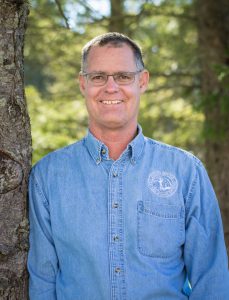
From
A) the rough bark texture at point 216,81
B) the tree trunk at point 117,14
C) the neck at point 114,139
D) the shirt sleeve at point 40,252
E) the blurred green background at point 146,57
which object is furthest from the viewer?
the tree trunk at point 117,14

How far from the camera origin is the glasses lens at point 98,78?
116 inches

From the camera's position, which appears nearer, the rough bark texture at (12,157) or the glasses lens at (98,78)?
the rough bark texture at (12,157)

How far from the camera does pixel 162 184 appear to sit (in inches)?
114

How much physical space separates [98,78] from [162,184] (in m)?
0.71

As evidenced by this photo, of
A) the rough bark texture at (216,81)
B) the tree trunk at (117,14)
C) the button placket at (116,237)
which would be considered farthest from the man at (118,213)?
the tree trunk at (117,14)

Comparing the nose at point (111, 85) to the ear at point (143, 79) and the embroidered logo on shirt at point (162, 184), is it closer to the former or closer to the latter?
the ear at point (143, 79)

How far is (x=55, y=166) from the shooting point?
9.66 ft

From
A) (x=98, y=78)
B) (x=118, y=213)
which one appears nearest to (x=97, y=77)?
(x=98, y=78)

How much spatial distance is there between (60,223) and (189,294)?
85 centimetres

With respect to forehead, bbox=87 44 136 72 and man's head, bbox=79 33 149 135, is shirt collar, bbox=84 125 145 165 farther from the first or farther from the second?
forehead, bbox=87 44 136 72

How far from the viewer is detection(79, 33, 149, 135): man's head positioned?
294cm

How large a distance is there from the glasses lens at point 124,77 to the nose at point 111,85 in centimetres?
3

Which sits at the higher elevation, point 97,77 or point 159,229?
point 97,77

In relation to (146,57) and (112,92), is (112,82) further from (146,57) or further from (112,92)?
(146,57)
